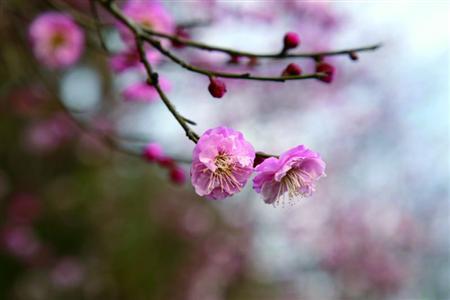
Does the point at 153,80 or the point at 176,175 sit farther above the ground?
the point at 176,175

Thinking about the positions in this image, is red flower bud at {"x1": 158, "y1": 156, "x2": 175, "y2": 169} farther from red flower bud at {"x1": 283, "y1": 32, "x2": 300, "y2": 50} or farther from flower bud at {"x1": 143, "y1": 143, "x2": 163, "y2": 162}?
red flower bud at {"x1": 283, "y1": 32, "x2": 300, "y2": 50}

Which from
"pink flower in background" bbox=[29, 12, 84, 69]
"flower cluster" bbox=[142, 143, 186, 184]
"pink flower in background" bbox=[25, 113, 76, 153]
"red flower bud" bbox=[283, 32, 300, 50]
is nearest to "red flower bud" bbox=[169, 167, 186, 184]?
"flower cluster" bbox=[142, 143, 186, 184]

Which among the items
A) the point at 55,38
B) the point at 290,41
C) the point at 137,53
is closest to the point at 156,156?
the point at 137,53

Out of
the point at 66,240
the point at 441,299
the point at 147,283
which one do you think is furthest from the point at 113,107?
the point at 441,299

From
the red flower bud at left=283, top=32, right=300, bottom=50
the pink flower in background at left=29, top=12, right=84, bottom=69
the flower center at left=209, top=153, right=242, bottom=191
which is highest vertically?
the pink flower in background at left=29, top=12, right=84, bottom=69

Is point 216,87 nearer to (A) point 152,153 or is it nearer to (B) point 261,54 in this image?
(B) point 261,54

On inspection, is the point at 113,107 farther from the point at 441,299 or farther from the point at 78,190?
the point at 441,299
